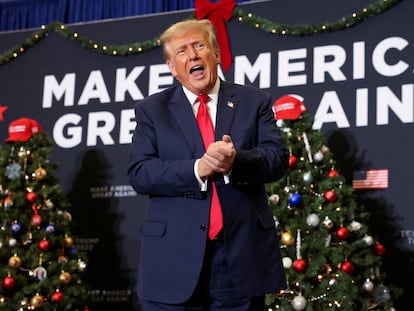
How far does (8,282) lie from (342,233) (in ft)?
7.06

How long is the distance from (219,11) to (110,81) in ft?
3.61

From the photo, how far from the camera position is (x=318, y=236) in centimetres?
411

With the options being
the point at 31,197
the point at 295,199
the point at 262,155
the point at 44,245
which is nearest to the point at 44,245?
the point at 44,245

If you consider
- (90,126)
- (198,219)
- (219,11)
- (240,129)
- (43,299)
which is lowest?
(43,299)

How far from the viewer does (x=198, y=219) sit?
2.01 m

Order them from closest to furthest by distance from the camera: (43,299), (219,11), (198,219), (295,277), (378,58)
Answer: (198,219) → (295,277) → (43,299) → (378,58) → (219,11)

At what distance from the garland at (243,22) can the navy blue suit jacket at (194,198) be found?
3.13 meters

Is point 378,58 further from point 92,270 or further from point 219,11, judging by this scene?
point 92,270

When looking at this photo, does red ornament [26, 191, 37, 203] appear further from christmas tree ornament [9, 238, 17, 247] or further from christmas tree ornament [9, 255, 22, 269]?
christmas tree ornament [9, 255, 22, 269]

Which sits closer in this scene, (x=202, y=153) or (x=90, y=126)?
(x=202, y=153)

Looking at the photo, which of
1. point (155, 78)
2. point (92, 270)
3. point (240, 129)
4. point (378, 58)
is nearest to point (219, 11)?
point (155, 78)

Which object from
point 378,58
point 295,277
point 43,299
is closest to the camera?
point 295,277

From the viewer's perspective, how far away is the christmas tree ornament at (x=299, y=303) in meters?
3.93

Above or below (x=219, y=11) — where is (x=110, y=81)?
below
